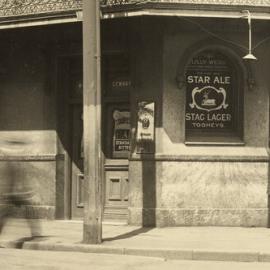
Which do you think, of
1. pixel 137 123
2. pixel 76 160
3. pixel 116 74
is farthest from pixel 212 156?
pixel 76 160

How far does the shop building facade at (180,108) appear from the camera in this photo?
12500mm

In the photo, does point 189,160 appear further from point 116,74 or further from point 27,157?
point 27,157

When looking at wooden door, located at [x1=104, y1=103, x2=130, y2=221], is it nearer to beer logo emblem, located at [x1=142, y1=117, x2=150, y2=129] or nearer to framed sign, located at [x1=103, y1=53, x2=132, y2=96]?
framed sign, located at [x1=103, y1=53, x2=132, y2=96]

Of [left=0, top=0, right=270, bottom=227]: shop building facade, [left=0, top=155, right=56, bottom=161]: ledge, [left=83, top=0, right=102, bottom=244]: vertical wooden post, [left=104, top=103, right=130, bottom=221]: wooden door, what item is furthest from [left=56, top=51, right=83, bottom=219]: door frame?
[left=83, top=0, right=102, bottom=244]: vertical wooden post

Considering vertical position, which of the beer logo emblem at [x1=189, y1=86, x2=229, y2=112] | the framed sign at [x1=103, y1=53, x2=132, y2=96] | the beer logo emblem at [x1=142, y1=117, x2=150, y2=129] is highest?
the framed sign at [x1=103, y1=53, x2=132, y2=96]

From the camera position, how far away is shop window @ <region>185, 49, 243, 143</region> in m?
12.9

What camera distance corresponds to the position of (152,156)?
1260 centimetres

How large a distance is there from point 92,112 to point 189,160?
287 cm

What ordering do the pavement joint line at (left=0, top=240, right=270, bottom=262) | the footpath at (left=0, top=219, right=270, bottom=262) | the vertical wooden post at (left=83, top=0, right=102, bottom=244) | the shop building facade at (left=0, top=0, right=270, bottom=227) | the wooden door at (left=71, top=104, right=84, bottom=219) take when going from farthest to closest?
the wooden door at (left=71, top=104, right=84, bottom=219)
the shop building facade at (left=0, top=0, right=270, bottom=227)
the vertical wooden post at (left=83, top=0, right=102, bottom=244)
the footpath at (left=0, top=219, right=270, bottom=262)
the pavement joint line at (left=0, top=240, right=270, bottom=262)

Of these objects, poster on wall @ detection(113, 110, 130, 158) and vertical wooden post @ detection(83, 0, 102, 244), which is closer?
vertical wooden post @ detection(83, 0, 102, 244)

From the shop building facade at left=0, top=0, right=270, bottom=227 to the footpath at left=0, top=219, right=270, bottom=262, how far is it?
631mm

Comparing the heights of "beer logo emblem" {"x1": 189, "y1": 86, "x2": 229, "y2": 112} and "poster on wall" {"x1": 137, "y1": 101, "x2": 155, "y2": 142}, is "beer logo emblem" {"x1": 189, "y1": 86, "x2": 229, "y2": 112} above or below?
above

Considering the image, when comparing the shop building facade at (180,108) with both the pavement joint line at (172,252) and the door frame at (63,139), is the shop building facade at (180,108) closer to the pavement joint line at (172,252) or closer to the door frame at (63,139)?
the door frame at (63,139)

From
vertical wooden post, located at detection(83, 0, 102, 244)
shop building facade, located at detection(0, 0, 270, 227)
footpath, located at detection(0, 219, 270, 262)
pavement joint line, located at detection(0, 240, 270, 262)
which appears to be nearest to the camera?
pavement joint line, located at detection(0, 240, 270, 262)
